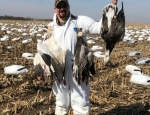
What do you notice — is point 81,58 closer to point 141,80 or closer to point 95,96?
point 95,96

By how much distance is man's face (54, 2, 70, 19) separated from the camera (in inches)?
119

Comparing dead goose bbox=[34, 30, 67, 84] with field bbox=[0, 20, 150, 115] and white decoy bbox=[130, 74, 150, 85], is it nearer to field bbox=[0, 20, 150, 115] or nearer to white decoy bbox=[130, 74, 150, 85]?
field bbox=[0, 20, 150, 115]

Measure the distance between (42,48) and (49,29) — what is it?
1.13 feet

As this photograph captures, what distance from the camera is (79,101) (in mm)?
3234

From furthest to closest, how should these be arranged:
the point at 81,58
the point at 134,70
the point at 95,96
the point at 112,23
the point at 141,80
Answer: the point at 134,70, the point at 141,80, the point at 95,96, the point at 81,58, the point at 112,23

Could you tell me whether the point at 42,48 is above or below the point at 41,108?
above

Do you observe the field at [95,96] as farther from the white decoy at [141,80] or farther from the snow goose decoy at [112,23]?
the snow goose decoy at [112,23]

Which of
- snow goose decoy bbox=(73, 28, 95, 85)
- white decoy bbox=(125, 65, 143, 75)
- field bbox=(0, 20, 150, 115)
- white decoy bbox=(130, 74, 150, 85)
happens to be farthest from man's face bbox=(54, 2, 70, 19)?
white decoy bbox=(125, 65, 143, 75)

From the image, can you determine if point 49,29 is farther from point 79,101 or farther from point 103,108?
point 103,108

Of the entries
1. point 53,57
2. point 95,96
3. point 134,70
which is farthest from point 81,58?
point 134,70

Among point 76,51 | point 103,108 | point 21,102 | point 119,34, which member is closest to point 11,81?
point 21,102

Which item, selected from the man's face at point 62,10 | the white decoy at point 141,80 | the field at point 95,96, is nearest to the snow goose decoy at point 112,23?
the man's face at point 62,10

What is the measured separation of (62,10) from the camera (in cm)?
305

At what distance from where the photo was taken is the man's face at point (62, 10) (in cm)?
303
